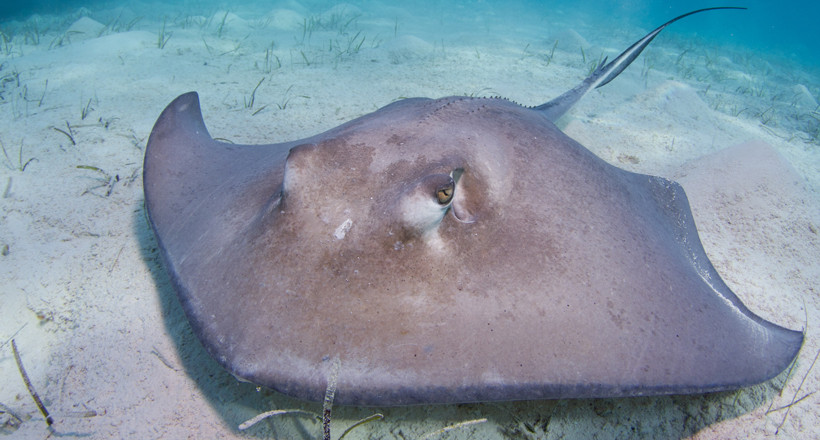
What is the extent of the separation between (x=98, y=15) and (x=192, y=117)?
18.7 m

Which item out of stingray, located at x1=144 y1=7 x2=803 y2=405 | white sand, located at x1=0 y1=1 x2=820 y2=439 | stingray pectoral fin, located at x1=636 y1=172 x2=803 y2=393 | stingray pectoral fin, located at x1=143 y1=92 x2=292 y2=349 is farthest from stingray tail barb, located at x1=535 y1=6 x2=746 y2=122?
stingray pectoral fin, located at x1=143 y1=92 x2=292 y2=349

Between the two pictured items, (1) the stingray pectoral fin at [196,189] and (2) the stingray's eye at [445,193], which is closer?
(2) the stingray's eye at [445,193]

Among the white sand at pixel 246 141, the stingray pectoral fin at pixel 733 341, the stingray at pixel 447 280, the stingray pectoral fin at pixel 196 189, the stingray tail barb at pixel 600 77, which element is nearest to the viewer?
the stingray at pixel 447 280

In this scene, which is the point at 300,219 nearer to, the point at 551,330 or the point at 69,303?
the point at 551,330

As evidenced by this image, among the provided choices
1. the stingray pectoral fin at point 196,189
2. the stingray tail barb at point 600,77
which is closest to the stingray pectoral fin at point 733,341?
the stingray tail barb at point 600,77

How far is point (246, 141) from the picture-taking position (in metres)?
4.71

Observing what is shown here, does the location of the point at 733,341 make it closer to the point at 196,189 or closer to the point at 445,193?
the point at 445,193

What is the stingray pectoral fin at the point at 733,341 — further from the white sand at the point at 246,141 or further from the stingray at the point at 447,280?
the white sand at the point at 246,141

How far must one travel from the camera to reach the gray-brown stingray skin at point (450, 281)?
1474mm

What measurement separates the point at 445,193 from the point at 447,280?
1.30 ft

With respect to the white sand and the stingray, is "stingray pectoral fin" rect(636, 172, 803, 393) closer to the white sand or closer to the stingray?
the stingray

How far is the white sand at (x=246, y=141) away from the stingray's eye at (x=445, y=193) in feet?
2.38

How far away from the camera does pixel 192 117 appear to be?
3.55 metres

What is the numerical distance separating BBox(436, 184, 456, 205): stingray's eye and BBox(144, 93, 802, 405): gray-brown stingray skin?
96mm
